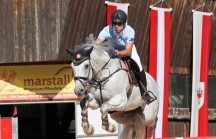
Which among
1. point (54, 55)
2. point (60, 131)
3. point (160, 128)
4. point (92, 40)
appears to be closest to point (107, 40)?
point (92, 40)

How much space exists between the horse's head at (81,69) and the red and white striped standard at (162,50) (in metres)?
7.81

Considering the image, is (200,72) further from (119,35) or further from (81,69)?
(81,69)

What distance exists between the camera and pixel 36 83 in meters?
18.2

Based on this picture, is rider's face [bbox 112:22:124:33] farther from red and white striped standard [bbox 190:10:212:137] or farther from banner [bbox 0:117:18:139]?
red and white striped standard [bbox 190:10:212:137]

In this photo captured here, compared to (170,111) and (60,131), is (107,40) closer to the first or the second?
(170,111)

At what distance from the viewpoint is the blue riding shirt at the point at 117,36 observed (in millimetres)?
11609

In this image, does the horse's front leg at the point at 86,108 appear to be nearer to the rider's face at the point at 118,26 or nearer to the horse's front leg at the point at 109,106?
the horse's front leg at the point at 109,106

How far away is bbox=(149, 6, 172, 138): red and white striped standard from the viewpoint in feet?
60.5

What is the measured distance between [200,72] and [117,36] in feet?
25.6

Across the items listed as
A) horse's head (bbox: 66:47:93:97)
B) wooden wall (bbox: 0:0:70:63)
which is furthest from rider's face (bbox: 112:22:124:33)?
wooden wall (bbox: 0:0:70:63)

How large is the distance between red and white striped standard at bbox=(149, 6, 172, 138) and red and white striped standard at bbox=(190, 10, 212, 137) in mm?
960

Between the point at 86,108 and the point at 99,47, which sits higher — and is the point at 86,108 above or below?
below

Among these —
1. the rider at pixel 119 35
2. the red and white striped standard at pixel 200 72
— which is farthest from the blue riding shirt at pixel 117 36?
the red and white striped standard at pixel 200 72

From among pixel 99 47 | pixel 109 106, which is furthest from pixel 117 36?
pixel 109 106
